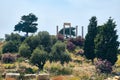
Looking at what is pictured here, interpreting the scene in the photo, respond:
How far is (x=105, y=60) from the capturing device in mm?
45125

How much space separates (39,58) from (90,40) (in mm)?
9764

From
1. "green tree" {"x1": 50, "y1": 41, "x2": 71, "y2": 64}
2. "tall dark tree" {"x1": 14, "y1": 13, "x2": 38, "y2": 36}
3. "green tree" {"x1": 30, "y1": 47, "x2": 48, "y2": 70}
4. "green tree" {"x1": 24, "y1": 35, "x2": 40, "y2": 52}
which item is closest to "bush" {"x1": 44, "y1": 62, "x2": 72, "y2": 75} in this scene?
"green tree" {"x1": 30, "y1": 47, "x2": 48, "y2": 70}

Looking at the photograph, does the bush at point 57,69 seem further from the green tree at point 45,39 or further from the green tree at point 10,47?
the green tree at point 10,47

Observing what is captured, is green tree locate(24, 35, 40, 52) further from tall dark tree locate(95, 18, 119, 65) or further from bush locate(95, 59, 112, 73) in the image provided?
bush locate(95, 59, 112, 73)

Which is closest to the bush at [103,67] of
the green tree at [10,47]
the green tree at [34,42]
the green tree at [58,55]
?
the green tree at [58,55]

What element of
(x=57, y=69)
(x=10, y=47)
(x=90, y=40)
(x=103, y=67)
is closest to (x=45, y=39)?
(x=90, y=40)

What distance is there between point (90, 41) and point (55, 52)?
7.18 metres

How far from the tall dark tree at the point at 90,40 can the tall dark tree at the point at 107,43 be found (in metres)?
3.28

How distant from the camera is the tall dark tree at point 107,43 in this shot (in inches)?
1843

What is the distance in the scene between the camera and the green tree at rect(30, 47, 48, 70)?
1784 inches

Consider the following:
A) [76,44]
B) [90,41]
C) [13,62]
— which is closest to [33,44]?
[13,62]

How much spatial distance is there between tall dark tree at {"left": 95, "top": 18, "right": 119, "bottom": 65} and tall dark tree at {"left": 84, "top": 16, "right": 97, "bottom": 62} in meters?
3.28

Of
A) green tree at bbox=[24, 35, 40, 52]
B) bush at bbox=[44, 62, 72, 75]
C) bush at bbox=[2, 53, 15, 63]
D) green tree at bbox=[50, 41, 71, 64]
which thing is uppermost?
green tree at bbox=[24, 35, 40, 52]

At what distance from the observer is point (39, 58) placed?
45312mm
